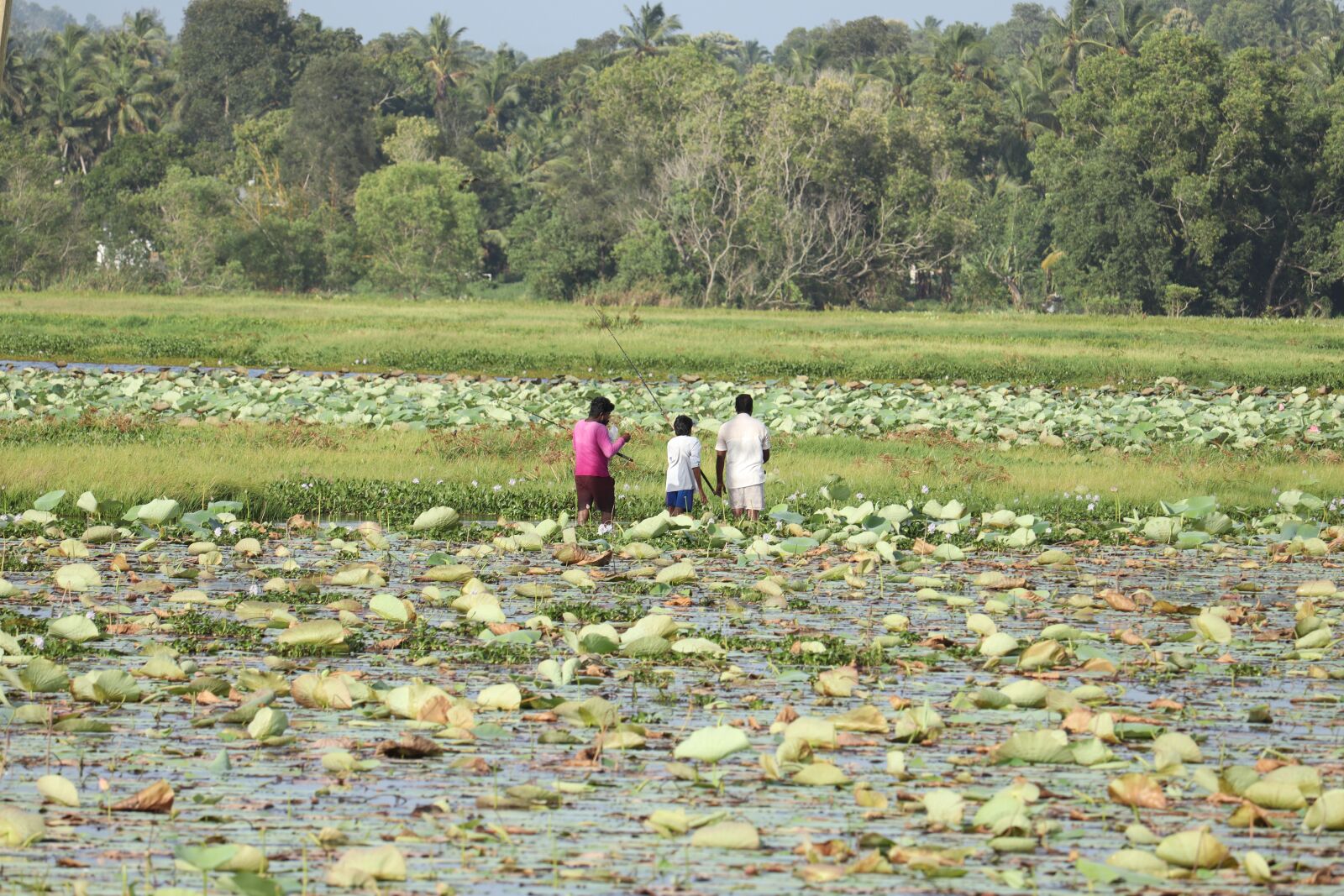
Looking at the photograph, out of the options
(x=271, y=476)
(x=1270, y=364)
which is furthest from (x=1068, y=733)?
(x=1270, y=364)

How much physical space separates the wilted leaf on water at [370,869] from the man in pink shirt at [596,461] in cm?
810

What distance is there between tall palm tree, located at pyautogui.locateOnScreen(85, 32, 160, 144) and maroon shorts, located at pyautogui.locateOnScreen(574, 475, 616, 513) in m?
74.3

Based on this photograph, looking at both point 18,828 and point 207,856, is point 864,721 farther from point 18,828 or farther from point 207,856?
point 18,828

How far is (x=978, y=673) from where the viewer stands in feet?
28.9

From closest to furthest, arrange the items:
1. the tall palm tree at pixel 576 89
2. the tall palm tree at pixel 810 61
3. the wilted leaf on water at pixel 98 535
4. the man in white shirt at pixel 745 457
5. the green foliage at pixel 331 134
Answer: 1. the wilted leaf on water at pixel 98 535
2. the man in white shirt at pixel 745 457
3. the green foliage at pixel 331 134
4. the tall palm tree at pixel 576 89
5. the tall palm tree at pixel 810 61

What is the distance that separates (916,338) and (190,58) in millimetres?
61465

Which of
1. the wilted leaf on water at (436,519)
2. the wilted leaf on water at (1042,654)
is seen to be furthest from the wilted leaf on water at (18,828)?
the wilted leaf on water at (436,519)

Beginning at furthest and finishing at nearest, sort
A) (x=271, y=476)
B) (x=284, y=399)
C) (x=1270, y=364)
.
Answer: (x=1270, y=364)
(x=284, y=399)
(x=271, y=476)

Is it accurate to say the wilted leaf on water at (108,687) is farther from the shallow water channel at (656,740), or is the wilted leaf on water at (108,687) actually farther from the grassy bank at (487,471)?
the grassy bank at (487,471)

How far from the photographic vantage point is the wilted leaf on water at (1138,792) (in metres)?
6.44

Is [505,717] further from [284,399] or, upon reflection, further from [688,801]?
[284,399]

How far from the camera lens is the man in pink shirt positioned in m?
13.7

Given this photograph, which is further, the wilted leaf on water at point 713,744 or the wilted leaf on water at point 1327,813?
the wilted leaf on water at point 713,744

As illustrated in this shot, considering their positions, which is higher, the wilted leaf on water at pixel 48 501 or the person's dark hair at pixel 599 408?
the person's dark hair at pixel 599 408
